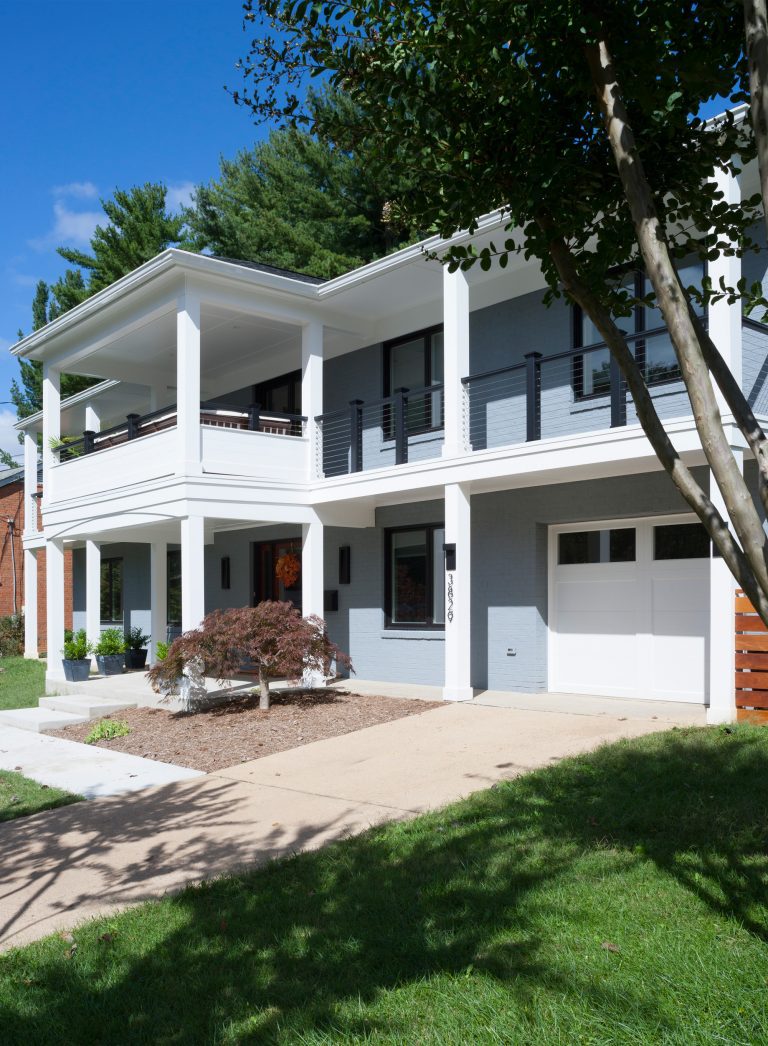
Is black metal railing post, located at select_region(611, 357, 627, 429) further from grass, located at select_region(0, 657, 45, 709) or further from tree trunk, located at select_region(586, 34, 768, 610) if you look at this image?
grass, located at select_region(0, 657, 45, 709)

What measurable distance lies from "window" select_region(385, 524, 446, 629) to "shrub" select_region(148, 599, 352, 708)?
2.90 m

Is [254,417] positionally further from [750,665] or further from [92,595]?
[750,665]

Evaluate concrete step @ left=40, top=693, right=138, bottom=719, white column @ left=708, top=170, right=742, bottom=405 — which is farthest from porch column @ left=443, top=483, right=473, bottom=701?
concrete step @ left=40, top=693, right=138, bottom=719

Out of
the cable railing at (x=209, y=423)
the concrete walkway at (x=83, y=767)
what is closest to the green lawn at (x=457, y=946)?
the concrete walkway at (x=83, y=767)

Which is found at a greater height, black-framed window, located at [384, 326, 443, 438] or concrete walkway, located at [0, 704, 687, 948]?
black-framed window, located at [384, 326, 443, 438]

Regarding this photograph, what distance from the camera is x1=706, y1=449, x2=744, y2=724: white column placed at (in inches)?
375

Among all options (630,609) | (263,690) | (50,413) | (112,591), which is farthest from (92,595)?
(630,609)

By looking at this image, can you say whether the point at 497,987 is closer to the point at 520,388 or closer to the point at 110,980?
the point at 110,980

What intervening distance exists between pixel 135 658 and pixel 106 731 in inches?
301

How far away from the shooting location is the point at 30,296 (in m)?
43.9

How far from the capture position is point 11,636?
26141 millimetres

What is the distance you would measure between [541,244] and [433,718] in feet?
25.5

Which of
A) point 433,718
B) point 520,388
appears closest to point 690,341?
point 433,718

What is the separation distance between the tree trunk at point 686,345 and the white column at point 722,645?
6856 mm
